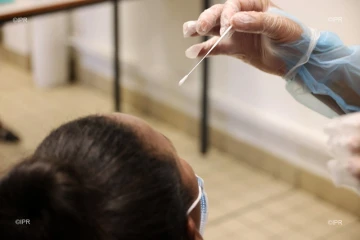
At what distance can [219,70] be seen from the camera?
2137mm

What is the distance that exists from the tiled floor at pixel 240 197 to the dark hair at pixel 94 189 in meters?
0.76

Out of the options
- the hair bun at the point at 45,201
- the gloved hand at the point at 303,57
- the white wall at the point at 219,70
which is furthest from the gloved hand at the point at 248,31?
the white wall at the point at 219,70

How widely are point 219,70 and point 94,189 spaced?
1545mm

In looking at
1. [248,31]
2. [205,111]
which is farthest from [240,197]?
[248,31]

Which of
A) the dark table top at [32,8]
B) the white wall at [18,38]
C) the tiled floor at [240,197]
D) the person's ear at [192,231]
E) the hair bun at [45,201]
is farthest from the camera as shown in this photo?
the white wall at [18,38]

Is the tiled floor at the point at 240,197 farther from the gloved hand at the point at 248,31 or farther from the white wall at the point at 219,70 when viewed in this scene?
the gloved hand at the point at 248,31

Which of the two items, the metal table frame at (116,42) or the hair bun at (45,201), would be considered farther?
the metal table frame at (116,42)

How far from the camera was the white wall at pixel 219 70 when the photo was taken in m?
1.77

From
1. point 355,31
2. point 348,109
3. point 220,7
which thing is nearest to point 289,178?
point 355,31

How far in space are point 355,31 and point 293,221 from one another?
0.64 m

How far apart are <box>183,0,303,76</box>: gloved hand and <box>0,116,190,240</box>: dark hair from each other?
30cm

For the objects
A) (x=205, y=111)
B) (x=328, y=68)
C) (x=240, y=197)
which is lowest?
(x=240, y=197)

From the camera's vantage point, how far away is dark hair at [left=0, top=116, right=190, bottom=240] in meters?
0.61

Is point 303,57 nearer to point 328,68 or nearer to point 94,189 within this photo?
point 328,68
